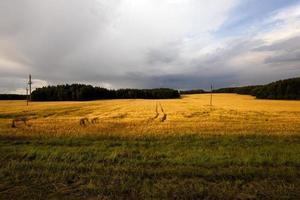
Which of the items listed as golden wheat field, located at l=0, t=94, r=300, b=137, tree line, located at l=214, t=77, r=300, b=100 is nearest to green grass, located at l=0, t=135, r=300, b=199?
golden wheat field, located at l=0, t=94, r=300, b=137

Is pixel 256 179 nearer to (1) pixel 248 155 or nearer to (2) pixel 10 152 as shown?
(1) pixel 248 155

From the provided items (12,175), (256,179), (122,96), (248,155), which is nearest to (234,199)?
(256,179)

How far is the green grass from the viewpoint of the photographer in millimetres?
6348

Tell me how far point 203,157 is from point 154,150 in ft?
8.26

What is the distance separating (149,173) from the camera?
789cm

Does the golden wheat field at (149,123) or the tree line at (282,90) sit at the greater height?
Answer: the tree line at (282,90)

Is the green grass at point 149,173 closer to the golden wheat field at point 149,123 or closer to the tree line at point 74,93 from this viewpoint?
the golden wheat field at point 149,123

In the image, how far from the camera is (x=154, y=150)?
37.8 ft

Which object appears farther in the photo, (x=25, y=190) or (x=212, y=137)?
(x=212, y=137)

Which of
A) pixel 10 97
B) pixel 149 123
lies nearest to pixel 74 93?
pixel 10 97

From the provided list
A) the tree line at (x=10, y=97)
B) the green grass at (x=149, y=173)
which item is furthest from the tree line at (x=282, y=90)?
the tree line at (x=10, y=97)

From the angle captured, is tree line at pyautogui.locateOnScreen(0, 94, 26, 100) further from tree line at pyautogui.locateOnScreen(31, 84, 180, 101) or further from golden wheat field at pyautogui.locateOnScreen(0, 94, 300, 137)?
golden wheat field at pyautogui.locateOnScreen(0, 94, 300, 137)

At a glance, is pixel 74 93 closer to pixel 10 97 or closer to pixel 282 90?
pixel 10 97

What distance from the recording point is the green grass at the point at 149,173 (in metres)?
6.35
